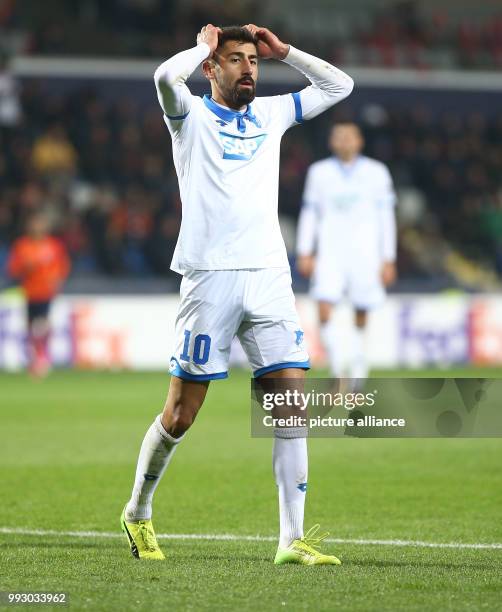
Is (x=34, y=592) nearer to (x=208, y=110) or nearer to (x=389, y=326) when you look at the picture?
(x=208, y=110)

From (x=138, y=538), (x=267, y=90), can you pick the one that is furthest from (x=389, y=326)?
(x=138, y=538)

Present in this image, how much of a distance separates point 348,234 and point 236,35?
7015 millimetres

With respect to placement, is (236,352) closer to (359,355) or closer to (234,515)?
(359,355)

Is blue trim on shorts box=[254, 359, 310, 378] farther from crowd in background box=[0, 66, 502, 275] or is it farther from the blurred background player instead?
crowd in background box=[0, 66, 502, 275]

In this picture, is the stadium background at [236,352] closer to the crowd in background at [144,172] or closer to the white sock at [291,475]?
the crowd in background at [144,172]

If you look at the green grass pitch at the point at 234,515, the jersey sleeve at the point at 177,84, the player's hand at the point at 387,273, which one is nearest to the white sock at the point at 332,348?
the player's hand at the point at 387,273

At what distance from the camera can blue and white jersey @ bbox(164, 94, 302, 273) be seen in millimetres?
5359

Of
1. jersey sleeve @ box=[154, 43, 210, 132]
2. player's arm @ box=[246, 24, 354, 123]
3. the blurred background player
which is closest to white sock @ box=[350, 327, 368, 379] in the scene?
the blurred background player

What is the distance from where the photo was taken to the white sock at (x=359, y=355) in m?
12.2

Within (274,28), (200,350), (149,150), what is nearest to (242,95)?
(200,350)

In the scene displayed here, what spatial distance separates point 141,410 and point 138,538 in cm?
714

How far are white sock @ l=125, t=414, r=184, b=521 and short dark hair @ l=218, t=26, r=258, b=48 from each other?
1658mm

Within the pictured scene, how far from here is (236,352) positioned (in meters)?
18.0

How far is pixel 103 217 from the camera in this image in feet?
68.8
